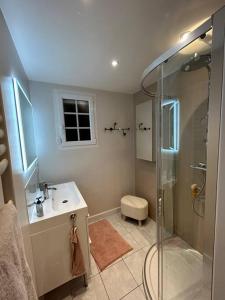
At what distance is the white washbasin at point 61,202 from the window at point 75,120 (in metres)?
0.69

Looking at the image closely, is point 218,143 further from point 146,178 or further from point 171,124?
point 146,178

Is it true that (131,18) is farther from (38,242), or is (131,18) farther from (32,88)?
(38,242)

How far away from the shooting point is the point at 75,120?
2.27 m

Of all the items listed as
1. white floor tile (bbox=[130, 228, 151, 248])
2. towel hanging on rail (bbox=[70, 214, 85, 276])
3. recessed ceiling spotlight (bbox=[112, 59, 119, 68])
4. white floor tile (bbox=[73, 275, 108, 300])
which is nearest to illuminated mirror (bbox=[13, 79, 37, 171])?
towel hanging on rail (bbox=[70, 214, 85, 276])

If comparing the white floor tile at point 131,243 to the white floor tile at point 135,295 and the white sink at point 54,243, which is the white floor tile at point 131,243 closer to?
the white floor tile at point 135,295

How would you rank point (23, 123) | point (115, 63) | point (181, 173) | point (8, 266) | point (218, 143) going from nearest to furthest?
point (8, 266), point (218, 143), point (23, 123), point (115, 63), point (181, 173)

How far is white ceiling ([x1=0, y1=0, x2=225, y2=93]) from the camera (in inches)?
34.7

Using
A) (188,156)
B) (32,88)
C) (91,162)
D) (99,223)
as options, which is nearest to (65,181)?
(91,162)

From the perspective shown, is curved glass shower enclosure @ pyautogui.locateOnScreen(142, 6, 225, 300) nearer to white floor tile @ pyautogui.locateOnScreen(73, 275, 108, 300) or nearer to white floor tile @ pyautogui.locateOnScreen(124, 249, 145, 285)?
white floor tile @ pyautogui.locateOnScreen(124, 249, 145, 285)

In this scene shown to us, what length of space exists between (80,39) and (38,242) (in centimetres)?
177

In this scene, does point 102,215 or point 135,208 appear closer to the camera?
point 135,208

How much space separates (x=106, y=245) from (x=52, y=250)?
2.99 feet

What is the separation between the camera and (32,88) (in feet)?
6.33

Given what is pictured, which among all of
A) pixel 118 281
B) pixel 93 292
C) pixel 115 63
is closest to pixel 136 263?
pixel 118 281
